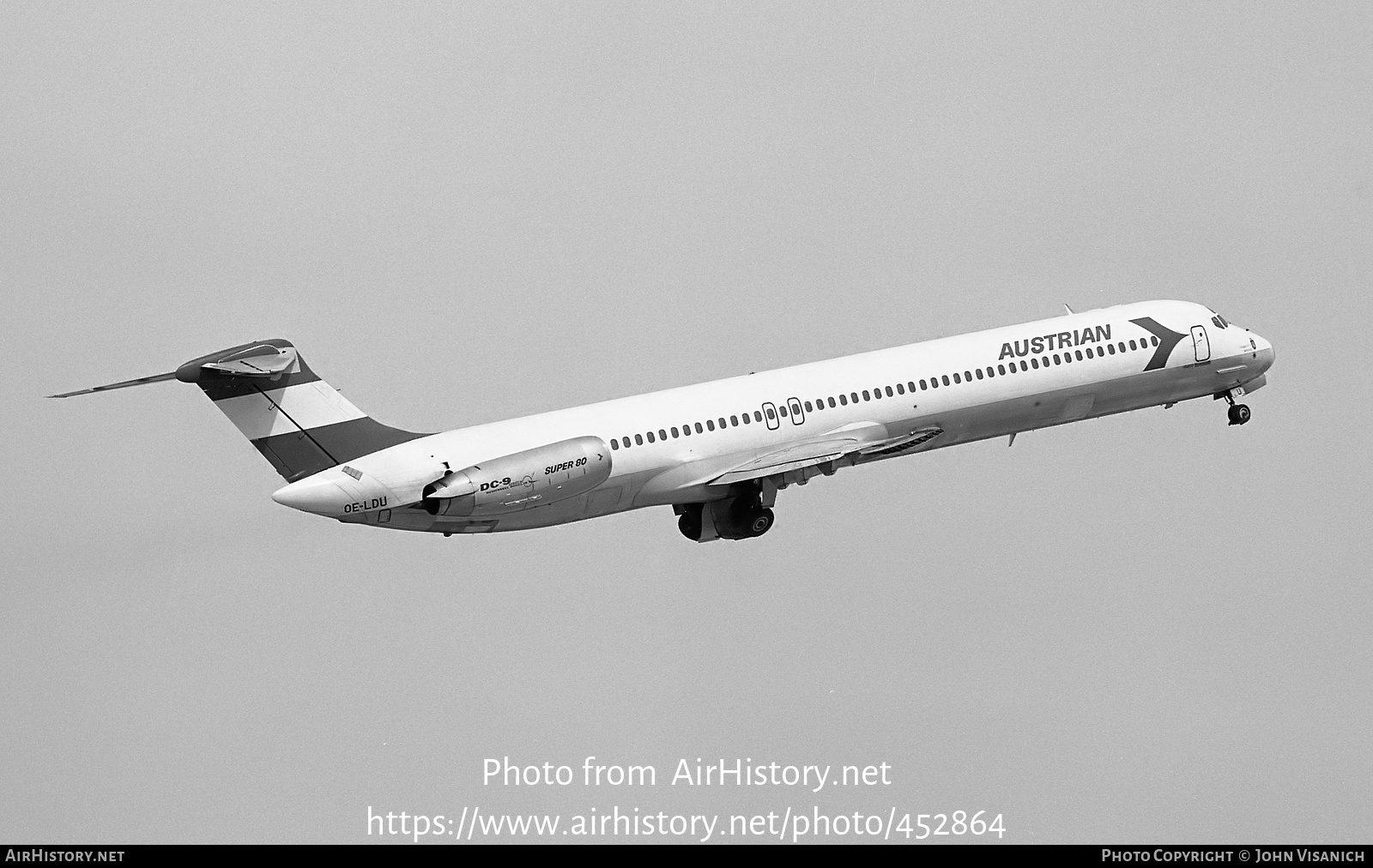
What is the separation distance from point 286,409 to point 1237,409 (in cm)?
2395

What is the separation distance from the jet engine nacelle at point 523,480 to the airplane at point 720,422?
35 millimetres

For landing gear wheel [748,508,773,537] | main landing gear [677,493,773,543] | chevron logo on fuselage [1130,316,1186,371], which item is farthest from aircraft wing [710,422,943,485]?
chevron logo on fuselage [1130,316,1186,371]

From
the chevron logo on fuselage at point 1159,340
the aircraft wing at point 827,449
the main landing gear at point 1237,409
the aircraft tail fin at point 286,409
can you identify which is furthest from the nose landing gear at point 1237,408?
the aircraft tail fin at point 286,409

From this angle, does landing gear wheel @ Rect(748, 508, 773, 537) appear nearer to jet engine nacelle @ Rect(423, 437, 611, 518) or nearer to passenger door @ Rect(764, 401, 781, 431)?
passenger door @ Rect(764, 401, 781, 431)

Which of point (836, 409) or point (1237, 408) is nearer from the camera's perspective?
point (836, 409)

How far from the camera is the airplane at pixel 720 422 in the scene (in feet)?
176

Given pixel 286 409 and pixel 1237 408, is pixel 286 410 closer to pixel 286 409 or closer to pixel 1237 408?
pixel 286 409

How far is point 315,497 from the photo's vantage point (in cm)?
5319

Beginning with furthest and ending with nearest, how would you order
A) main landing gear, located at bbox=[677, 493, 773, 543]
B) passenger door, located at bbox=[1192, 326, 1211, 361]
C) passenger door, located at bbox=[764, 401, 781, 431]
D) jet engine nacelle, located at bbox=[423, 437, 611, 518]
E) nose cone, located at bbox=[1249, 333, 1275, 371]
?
nose cone, located at bbox=[1249, 333, 1275, 371]
passenger door, located at bbox=[1192, 326, 1211, 361]
main landing gear, located at bbox=[677, 493, 773, 543]
passenger door, located at bbox=[764, 401, 781, 431]
jet engine nacelle, located at bbox=[423, 437, 611, 518]

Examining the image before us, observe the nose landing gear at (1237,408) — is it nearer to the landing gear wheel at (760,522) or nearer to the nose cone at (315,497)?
the landing gear wheel at (760,522)

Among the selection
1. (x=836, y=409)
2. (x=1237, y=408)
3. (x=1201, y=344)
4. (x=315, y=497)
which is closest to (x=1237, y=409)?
(x=1237, y=408)

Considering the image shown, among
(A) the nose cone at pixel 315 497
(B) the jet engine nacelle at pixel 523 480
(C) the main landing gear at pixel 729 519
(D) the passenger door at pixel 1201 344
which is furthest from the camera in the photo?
(D) the passenger door at pixel 1201 344

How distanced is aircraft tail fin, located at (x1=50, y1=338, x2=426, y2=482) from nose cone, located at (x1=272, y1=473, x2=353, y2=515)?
743 mm

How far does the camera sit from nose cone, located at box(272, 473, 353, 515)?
174 ft
